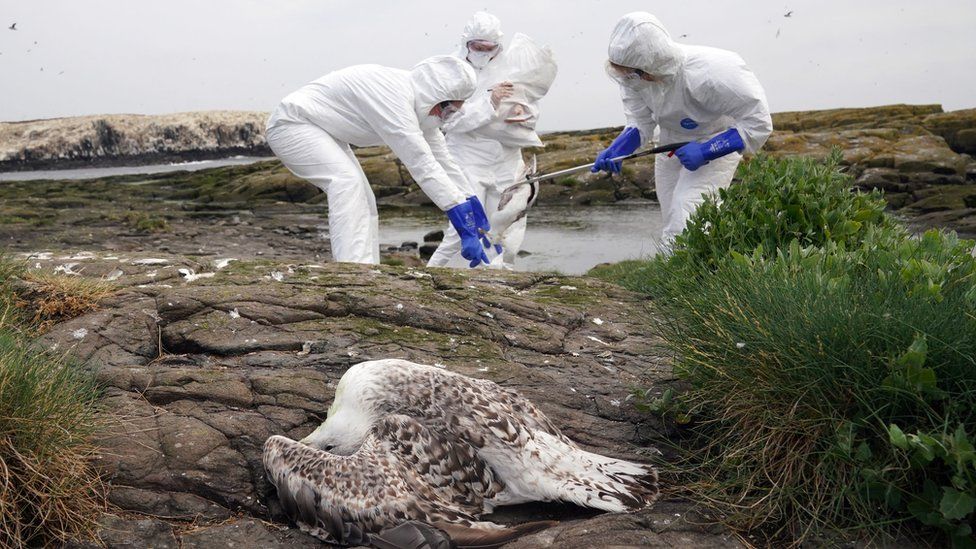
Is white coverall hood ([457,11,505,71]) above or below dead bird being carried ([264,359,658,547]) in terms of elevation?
above

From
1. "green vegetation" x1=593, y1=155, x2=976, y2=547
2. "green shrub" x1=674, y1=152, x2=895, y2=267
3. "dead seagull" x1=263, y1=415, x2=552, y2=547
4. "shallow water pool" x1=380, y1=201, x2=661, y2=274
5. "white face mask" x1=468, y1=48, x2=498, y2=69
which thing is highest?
"white face mask" x1=468, y1=48, x2=498, y2=69

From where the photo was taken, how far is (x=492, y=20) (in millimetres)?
12047

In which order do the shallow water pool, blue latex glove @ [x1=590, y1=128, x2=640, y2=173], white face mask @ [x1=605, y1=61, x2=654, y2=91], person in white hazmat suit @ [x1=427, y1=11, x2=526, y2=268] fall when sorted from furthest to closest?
the shallow water pool < person in white hazmat suit @ [x1=427, y1=11, x2=526, y2=268] < blue latex glove @ [x1=590, y1=128, x2=640, y2=173] < white face mask @ [x1=605, y1=61, x2=654, y2=91]

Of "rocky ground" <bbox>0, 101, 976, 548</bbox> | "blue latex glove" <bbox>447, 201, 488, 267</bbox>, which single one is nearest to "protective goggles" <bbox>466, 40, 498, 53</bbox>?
"blue latex glove" <bbox>447, 201, 488, 267</bbox>

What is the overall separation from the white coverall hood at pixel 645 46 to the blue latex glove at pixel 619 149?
167cm

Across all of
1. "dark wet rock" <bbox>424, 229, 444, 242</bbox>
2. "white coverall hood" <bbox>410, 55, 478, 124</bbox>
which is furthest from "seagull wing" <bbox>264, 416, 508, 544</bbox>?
"dark wet rock" <bbox>424, 229, 444, 242</bbox>

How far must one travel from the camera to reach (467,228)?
359 inches

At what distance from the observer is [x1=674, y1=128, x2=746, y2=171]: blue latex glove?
8.18 m

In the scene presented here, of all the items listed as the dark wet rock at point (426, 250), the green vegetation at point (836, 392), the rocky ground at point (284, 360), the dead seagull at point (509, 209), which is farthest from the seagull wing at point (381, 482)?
the dark wet rock at point (426, 250)

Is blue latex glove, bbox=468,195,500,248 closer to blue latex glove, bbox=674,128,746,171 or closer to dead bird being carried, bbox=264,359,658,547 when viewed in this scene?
blue latex glove, bbox=674,128,746,171

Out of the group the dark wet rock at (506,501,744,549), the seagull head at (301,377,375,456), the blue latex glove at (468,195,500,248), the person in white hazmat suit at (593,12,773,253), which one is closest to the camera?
the dark wet rock at (506,501,744,549)

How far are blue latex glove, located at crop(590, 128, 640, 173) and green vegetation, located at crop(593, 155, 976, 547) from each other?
5.35m

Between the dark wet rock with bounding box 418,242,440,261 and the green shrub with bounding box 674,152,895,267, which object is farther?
the dark wet rock with bounding box 418,242,440,261

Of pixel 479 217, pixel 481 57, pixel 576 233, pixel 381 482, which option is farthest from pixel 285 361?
pixel 576 233
